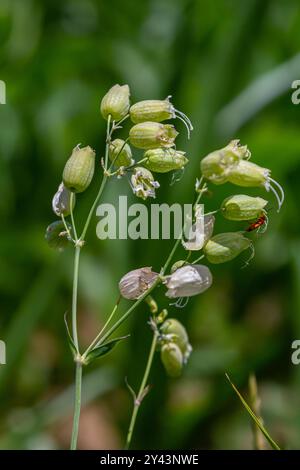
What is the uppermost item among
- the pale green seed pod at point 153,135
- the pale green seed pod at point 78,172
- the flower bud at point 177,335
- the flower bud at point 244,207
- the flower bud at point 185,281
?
the pale green seed pod at point 153,135

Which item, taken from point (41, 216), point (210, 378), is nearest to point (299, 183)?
point (210, 378)

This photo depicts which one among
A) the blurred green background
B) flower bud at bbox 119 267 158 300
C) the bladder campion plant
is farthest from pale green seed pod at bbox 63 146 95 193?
the blurred green background

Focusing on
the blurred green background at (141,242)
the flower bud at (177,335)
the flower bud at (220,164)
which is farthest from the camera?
the blurred green background at (141,242)

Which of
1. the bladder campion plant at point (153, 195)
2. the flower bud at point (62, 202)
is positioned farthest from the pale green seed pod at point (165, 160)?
the flower bud at point (62, 202)

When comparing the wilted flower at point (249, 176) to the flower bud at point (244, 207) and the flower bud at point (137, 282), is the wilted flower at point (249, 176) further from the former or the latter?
the flower bud at point (137, 282)

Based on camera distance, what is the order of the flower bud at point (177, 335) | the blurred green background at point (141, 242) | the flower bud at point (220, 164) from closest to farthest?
the flower bud at point (220, 164)
the flower bud at point (177, 335)
the blurred green background at point (141, 242)
